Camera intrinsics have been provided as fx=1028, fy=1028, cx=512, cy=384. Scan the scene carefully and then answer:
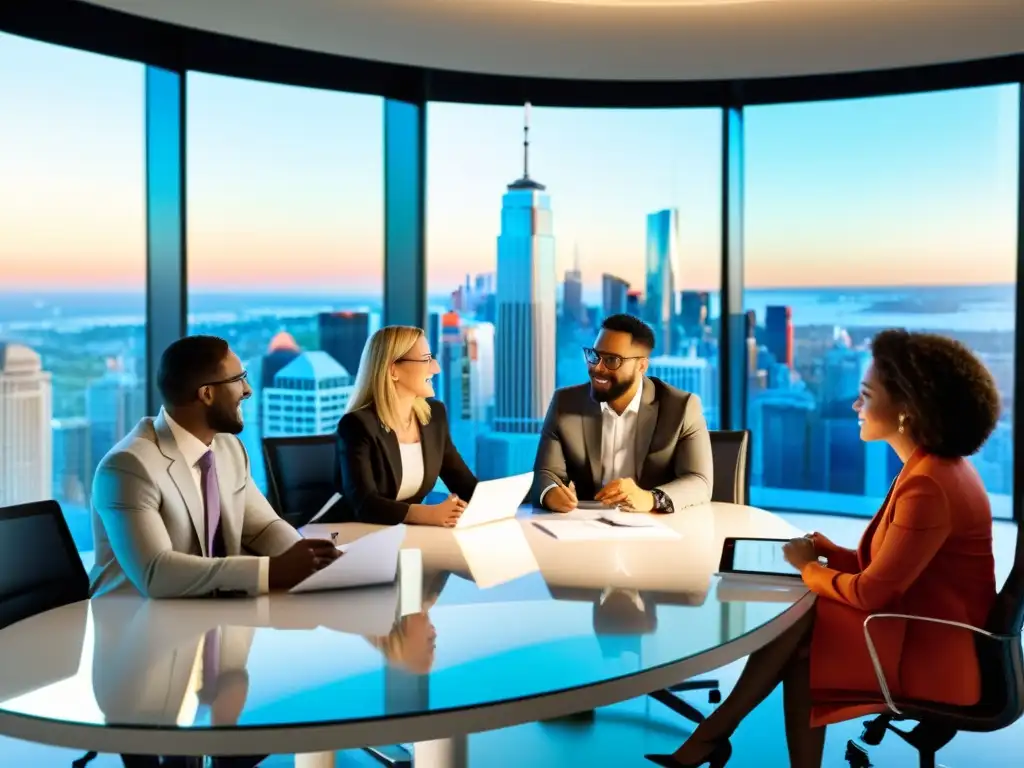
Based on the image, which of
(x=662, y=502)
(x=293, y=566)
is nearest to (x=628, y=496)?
(x=662, y=502)

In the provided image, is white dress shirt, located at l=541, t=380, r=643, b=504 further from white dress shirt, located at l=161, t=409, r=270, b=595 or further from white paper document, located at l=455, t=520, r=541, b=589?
white dress shirt, located at l=161, t=409, r=270, b=595

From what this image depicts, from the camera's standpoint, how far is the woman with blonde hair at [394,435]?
3.49 metres

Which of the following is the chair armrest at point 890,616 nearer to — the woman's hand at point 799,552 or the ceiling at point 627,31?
the woman's hand at point 799,552

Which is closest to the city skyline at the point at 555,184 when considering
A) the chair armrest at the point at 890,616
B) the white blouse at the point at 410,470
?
the white blouse at the point at 410,470

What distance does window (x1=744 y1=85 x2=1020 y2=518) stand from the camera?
258 inches

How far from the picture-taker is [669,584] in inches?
95.7

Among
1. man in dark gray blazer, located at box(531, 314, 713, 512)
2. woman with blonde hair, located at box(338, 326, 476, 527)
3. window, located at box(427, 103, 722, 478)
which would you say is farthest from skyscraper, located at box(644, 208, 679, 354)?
woman with blonde hair, located at box(338, 326, 476, 527)

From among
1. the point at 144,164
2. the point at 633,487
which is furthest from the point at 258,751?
the point at 144,164

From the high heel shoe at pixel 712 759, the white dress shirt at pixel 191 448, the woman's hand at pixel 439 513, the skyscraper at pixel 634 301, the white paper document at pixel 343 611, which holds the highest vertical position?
the skyscraper at pixel 634 301

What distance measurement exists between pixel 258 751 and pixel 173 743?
0.12 meters

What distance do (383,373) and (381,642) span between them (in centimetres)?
180

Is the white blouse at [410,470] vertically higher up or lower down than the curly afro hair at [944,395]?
lower down

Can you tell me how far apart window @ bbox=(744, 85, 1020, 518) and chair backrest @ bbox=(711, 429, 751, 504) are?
3.21 meters

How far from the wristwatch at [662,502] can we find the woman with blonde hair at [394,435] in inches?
26.3
